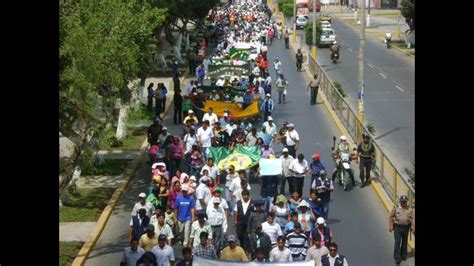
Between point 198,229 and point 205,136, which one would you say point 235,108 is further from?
point 198,229

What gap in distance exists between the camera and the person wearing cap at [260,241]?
54.5ft

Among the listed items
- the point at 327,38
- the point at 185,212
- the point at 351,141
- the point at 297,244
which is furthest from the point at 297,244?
the point at 327,38

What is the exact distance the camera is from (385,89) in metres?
44.2

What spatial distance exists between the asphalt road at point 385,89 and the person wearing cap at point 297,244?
10463 mm

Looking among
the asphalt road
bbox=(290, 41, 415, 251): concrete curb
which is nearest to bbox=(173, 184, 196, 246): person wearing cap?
bbox=(290, 41, 415, 251): concrete curb

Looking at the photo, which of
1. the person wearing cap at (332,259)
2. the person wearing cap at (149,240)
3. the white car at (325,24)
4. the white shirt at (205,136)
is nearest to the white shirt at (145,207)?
the person wearing cap at (149,240)

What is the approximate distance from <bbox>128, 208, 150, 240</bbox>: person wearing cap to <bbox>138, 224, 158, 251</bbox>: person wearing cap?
0.64 meters

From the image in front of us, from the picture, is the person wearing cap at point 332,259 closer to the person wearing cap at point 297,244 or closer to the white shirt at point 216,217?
the person wearing cap at point 297,244
